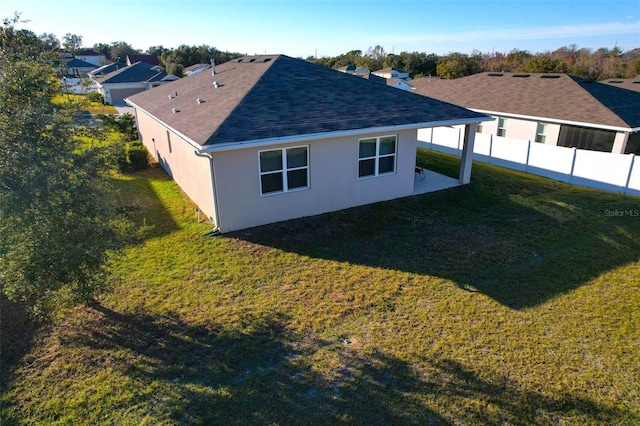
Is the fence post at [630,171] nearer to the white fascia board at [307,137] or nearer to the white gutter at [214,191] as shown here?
the white fascia board at [307,137]

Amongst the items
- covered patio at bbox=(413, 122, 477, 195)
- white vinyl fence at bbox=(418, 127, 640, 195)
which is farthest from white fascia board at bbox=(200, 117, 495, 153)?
white vinyl fence at bbox=(418, 127, 640, 195)

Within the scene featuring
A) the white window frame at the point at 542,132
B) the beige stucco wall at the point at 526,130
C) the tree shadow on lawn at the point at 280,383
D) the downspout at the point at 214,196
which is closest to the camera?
the tree shadow on lawn at the point at 280,383

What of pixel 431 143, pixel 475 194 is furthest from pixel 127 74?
pixel 475 194

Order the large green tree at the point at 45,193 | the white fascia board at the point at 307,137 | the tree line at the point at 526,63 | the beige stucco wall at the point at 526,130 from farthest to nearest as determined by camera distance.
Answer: the tree line at the point at 526,63 < the beige stucco wall at the point at 526,130 < the white fascia board at the point at 307,137 < the large green tree at the point at 45,193

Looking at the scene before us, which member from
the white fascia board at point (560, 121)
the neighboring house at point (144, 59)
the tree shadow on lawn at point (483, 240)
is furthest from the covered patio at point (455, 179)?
the neighboring house at point (144, 59)

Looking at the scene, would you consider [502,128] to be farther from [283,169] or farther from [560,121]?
[283,169]

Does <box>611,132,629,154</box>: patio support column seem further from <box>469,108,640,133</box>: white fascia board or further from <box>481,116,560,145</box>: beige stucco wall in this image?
<box>481,116,560,145</box>: beige stucco wall
